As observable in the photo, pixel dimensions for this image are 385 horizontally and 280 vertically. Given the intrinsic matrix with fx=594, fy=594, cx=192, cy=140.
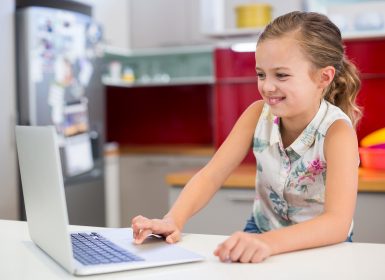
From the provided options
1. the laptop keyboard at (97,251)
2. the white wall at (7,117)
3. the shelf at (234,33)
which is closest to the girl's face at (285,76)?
the laptop keyboard at (97,251)

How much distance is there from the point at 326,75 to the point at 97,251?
71cm

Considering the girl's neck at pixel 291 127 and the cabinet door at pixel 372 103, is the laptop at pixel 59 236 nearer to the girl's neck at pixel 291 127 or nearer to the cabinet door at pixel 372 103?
the girl's neck at pixel 291 127

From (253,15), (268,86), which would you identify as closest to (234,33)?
(253,15)

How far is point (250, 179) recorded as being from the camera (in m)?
2.24

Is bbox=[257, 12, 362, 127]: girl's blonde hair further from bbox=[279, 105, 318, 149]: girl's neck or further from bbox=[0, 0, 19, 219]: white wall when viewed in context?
bbox=[0, 0, 19, 219]: white wall

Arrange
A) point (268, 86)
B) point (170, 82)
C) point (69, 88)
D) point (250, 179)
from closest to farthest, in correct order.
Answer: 1. point (268, 86)
2. point (250, 179)
3. point (69, 88)
4. point (170, 82)

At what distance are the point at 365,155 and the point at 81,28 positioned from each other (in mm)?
1918

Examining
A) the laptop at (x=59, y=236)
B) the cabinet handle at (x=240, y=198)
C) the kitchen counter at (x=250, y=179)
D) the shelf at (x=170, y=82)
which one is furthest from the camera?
the shelf at (x=170, y=82)

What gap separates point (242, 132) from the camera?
1.56 meters

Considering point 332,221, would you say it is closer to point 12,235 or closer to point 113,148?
point 12,235

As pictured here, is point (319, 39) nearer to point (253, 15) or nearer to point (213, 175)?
point (213, 175)

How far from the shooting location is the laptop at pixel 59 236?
94cm

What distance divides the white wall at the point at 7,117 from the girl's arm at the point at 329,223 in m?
2.08

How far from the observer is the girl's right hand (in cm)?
119
